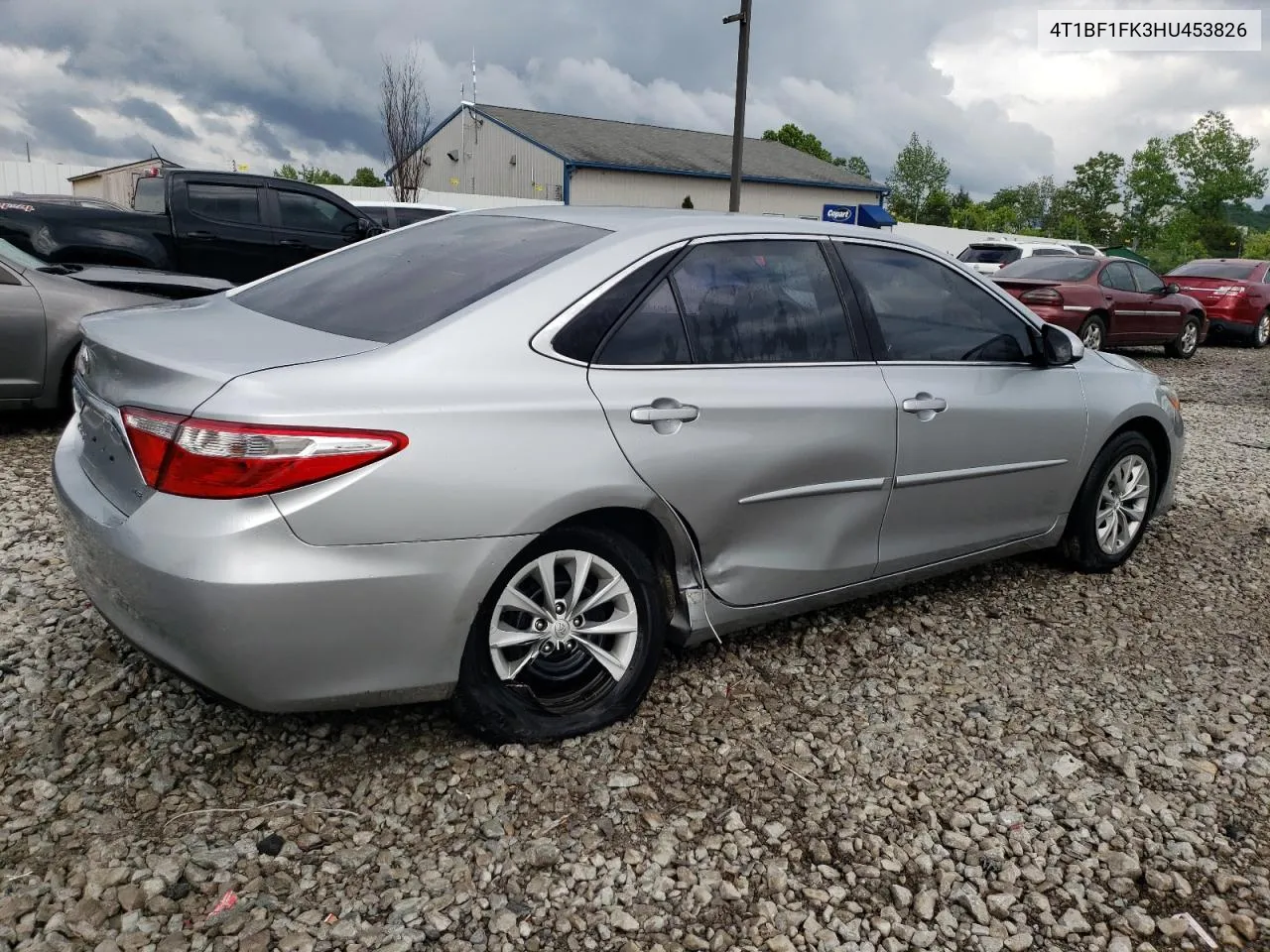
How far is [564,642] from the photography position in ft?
9.61

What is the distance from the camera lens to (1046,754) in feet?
10.4

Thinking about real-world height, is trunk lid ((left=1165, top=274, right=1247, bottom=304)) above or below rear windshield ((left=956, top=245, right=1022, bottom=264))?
below

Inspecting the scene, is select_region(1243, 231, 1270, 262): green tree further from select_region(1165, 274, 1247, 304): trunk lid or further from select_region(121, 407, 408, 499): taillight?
select_region(121, 407, 408, 499): taillight

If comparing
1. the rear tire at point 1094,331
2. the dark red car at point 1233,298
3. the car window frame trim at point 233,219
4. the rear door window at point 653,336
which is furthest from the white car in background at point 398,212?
the rear door window at point 653,336

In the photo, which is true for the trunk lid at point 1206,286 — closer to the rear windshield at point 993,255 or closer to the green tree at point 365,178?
the rear windshield at point 993,255

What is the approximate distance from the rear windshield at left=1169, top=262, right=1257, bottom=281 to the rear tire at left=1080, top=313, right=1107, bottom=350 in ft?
19.3

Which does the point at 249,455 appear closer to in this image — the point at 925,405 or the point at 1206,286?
the point at 925,405

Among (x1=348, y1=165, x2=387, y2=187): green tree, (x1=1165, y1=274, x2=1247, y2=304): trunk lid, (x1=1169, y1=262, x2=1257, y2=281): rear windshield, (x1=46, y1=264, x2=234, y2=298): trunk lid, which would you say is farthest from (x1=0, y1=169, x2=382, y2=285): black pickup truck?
(x1=348, y1=165, x2=387, y2=187): green tree

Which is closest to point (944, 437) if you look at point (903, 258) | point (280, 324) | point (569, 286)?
point (903, 258)

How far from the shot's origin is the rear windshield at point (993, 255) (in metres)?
19.9

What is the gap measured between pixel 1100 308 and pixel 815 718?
1109cm

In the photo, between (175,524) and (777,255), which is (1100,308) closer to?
(777,255)

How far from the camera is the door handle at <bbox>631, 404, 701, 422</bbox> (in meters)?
2.88

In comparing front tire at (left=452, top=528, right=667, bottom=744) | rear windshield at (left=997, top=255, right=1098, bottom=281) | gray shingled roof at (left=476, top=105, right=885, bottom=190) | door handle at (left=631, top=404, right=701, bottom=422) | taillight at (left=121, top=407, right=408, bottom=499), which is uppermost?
gray shingled roof at (left=476, top=105, right=885, bottom=190)
